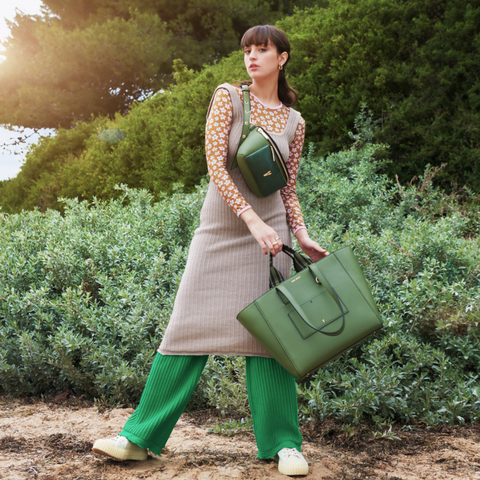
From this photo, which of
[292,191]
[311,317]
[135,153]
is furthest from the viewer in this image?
[135,153]

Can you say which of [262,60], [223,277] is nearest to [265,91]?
[262,60]

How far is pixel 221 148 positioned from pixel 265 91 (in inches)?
14.3

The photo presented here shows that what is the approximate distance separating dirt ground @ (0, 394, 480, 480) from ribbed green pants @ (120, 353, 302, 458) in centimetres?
14

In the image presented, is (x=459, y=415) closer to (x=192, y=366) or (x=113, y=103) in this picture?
(x=192, y=366)

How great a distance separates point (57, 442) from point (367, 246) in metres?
2.36

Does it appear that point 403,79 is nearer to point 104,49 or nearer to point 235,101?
point 235,101

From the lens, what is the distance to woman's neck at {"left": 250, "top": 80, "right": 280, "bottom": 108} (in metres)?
1.84

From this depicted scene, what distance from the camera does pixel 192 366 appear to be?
1.80m

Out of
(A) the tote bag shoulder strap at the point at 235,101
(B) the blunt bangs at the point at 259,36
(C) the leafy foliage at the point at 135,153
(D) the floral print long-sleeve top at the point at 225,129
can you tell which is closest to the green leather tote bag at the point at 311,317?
(D) the floral print long-sleeve top at the point at 225,129

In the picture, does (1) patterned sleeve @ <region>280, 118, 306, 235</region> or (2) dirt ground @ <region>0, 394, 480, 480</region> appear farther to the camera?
(1) patterned sleeve @ <region>280, 118, 306, 235</region>

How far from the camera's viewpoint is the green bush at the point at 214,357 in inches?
95.3

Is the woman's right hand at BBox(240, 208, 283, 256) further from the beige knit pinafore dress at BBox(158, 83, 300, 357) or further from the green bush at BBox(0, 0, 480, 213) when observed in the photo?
the green bush at BBox(0, 0, 480, 213)

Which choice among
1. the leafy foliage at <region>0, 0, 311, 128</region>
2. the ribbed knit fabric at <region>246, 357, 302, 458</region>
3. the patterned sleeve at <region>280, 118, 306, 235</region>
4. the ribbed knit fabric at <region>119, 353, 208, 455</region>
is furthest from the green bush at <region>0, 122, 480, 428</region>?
the leafy foliage at <region>0, 0, 311, 128</region>

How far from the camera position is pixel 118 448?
173cm
